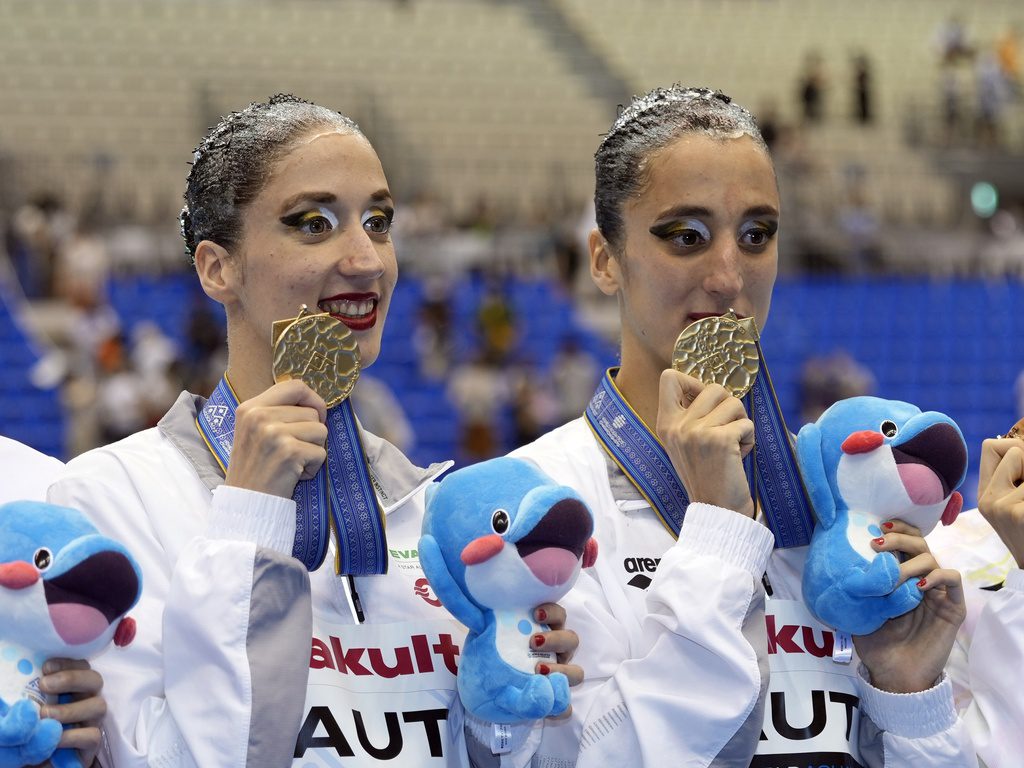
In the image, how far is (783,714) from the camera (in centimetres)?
224

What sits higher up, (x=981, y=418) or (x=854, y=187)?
(x=854, y=187)

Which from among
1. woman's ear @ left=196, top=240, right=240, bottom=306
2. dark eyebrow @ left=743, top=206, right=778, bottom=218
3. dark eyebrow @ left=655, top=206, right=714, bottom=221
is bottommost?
woman's ear @ left=196, top=240, right=240, bottom=306

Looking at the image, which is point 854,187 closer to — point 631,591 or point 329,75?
point 329,75

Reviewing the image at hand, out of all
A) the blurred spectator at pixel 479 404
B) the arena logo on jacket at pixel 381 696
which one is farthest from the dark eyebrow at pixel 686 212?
the blurred spectator at pixel 479 404

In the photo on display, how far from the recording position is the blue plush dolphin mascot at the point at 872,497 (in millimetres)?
2164

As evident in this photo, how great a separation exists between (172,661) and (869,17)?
15522 mm

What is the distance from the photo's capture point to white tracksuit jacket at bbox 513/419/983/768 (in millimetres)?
2051

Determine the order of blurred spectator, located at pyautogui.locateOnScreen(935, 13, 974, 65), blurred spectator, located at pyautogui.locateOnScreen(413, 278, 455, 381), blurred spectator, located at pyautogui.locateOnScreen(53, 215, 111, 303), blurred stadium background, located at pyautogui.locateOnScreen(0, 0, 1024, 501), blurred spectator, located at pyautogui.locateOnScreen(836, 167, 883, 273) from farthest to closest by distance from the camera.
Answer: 1. blurred spectator, located at pyautogui.locateOnScreen(935, 13, 974, 65)
2. blurred spectator, located at pyautogui.locateOnScreen(836, 167, 883, 273)
3. blurred spectator, located at pyautogui.locateOnScreen(53, 215, 111, 303)
4. blurred spectator, located at pyautogui.locateOnScreen(413, 278, 455, 381)
5. blurred stadium background, located at pyautogui.locateOnScreen(0, 0, 1024, 501)

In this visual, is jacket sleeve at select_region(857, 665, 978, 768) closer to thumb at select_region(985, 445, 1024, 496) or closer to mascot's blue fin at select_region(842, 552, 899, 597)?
mascot's blue fin at select_region(842, 552, 899, 597)

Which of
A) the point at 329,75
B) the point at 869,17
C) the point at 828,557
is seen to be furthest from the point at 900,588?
the point at 869,17

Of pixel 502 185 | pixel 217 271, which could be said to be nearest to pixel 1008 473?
pixel 217 271

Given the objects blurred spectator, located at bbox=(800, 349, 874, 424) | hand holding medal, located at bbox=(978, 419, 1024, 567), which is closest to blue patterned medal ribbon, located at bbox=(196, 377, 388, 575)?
hand holding medal, located at bbox=(978, 419, 1024, 567)

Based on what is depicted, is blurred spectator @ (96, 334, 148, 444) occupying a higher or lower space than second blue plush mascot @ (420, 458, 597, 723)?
lower

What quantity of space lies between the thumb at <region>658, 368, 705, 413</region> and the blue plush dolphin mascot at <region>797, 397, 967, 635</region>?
0.20 m
